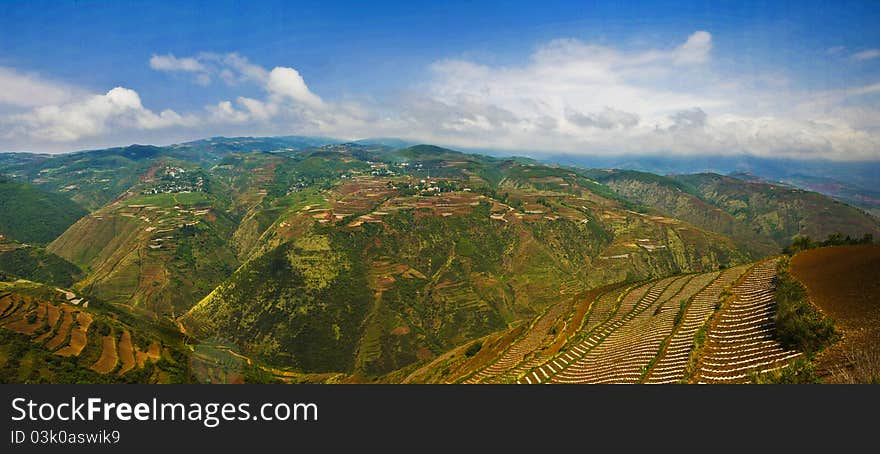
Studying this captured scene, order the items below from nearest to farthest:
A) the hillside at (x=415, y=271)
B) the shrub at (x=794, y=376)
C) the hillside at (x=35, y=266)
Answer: the shrub at (x=794, y=376), the hillside at (x=415, y=271), the hillside at (x=35, y=266)

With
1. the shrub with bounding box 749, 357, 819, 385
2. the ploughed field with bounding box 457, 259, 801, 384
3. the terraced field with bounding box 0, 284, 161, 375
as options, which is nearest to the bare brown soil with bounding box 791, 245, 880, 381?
the shrub with bounding box 749, 357, 819, 385

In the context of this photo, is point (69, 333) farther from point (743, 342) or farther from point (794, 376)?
point (794, 376)

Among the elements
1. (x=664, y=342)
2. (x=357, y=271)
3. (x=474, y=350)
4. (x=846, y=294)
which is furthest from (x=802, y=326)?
(x=357, y=271)

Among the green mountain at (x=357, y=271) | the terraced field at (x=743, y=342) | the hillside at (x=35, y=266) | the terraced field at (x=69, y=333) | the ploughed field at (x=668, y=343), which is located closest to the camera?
the terraced field at (x=743, y=342)

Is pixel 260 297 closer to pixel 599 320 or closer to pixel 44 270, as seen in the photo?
pixel 44 270

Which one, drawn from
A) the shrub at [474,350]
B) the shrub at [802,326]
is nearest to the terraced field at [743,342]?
the shrub at [802,326]

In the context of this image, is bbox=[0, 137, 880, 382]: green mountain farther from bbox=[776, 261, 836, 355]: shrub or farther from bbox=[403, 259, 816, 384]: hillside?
bbox=[776, 261, 836, 355]: shrub

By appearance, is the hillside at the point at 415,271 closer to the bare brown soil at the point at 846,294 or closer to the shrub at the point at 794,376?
the bare brown soil at the point at 846,294
